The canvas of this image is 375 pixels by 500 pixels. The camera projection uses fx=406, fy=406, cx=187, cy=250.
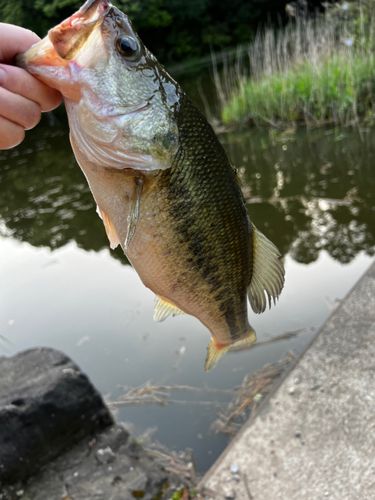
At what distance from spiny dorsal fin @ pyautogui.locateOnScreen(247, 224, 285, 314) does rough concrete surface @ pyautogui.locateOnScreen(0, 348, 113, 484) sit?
148 cm

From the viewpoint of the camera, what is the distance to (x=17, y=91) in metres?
1.10

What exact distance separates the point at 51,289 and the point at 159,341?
6.53ft

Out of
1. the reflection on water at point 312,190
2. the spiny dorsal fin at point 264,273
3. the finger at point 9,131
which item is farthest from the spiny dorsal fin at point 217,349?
the reflection on water at point 312,190

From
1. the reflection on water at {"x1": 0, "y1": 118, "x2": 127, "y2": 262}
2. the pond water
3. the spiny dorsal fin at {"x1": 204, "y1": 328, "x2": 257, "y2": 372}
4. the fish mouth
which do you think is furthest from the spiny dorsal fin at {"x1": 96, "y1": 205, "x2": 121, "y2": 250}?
the reflection on water at {"x1": 0, "y1": 118, "x2": 127, "y2": 262}

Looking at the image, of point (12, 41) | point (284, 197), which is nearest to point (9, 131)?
point (12, 41)

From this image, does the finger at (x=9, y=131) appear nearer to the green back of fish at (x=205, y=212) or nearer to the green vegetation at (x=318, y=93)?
the green back of fish at (x=205, y=212)

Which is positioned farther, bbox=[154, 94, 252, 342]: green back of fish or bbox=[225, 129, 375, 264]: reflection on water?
bbox=[225, 129, 375, 264]: reflection on water

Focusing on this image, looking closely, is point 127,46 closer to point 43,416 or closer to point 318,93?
point 43,416

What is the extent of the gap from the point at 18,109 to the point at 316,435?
227 cm

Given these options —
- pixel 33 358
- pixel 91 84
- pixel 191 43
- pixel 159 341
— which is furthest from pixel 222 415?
pixel 191 43

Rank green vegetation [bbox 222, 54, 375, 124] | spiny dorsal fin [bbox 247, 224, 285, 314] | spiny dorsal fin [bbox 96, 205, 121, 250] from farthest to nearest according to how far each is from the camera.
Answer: green vegetation [bbox 222, 54, 375, 124]
spiny dorsal fin [bbox 247, 224, 285, 314]
spiny dorsal fin [bbox 96, 205, 121, 250]

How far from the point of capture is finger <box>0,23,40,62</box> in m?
1.11

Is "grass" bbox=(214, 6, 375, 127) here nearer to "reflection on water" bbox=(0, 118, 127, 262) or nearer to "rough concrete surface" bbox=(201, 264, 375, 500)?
"reflection on water" bbox=(0, 118, 127, 262)

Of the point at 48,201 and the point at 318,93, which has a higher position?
the point at 318,93
